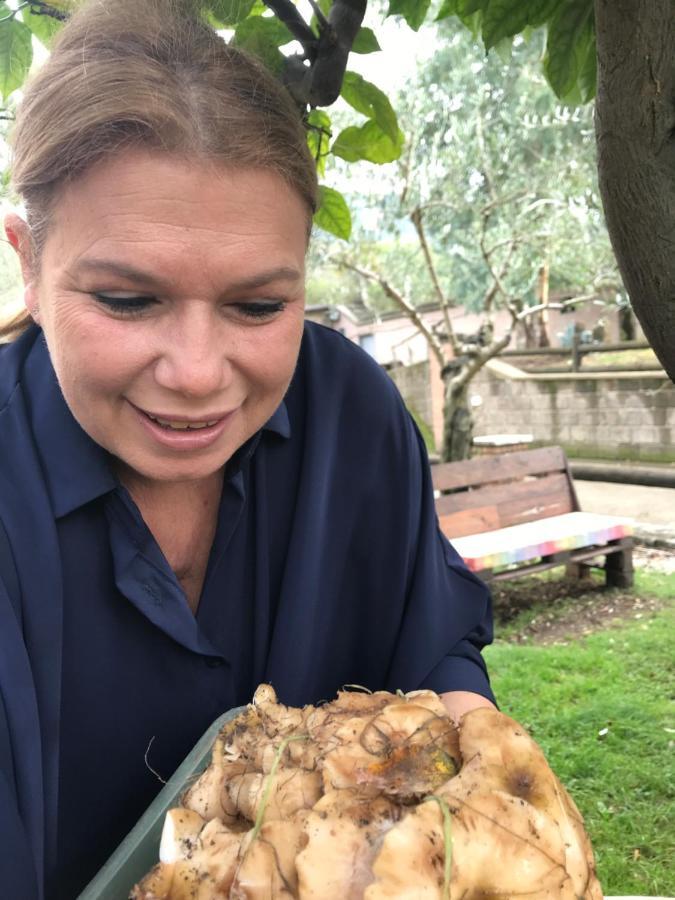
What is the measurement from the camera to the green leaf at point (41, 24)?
1.98 m

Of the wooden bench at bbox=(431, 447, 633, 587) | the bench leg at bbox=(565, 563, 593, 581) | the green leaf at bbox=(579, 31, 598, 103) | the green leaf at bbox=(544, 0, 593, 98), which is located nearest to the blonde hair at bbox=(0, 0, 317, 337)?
the green leaf at bbox=(544, 0, 593, 98)

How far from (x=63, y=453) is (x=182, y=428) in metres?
0.28

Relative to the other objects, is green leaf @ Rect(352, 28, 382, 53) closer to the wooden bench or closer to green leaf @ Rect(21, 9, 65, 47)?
green leaf @ Rect(21, 9, 65, 47)

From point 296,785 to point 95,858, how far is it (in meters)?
0.79

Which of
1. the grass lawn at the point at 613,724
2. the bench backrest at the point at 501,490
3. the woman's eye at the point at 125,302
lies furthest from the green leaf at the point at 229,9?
the bench backrest at the point at 501,490

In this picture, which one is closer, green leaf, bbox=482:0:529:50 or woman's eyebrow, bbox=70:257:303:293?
woman's eyebrow, bbox=70:257:303:293

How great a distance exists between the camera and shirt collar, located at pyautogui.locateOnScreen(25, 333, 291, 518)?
152 centimetres

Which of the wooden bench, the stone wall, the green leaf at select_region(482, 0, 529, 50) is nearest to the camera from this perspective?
the green leaf at select_region(482, 0, 529, 50)

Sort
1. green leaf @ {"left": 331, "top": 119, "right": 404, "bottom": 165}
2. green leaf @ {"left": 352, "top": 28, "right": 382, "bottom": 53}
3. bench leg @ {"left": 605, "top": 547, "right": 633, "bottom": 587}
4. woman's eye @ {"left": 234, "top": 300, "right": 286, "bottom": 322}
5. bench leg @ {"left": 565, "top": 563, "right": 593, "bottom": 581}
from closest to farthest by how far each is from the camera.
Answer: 1. woman's eye @ {"left": 234, "top": 300, "right": 286, "bottom": 322}
2. green leaf @ {"left": 352, "top": 28, "right": 382, "bottom": 53}
3. green leaf @ {"left": 331, "top": 119, "right": 404, "bottom": 165}
4. bench leg @ {"left": 605, "top": 547, "right": 633, "bottom": 587}
5. bench leg @ {"left": 565, "top": 563, "right": 593, "bottom": 581}

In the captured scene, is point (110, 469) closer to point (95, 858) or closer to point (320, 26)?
point (95, 858)

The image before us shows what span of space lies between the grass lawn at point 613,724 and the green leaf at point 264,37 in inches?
123

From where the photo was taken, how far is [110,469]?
1.57m

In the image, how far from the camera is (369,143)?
2082 mm

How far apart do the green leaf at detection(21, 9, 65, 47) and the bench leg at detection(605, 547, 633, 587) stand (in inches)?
238
